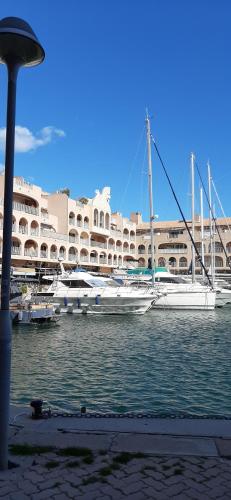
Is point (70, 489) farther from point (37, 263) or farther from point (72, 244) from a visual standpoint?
point (72, 244)

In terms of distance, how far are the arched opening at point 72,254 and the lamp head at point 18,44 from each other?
2120 inches

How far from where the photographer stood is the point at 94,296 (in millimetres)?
33031

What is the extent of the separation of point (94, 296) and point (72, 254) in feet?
94.1

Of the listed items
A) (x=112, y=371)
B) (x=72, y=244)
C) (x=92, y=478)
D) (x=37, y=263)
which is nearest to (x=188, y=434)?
(x=92, y=478)

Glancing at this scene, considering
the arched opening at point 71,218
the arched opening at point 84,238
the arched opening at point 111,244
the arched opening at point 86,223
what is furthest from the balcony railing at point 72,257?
the arched opening at point 111,244

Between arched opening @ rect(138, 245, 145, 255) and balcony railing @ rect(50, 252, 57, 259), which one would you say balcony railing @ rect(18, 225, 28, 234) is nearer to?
balcony railing @ rect(50, 252, 57, 259)

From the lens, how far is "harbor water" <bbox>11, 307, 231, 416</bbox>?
32.8ft

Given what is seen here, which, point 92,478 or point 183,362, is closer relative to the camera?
point 92,478

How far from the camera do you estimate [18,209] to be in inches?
1930

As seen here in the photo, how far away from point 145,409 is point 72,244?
5150cm

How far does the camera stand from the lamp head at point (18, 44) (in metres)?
4.80

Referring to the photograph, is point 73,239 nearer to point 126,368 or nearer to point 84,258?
point 84,258

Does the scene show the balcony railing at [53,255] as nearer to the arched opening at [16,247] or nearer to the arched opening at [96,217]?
the arched opening at [16,247]

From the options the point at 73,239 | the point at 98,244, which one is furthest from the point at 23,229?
the point at 98,244
